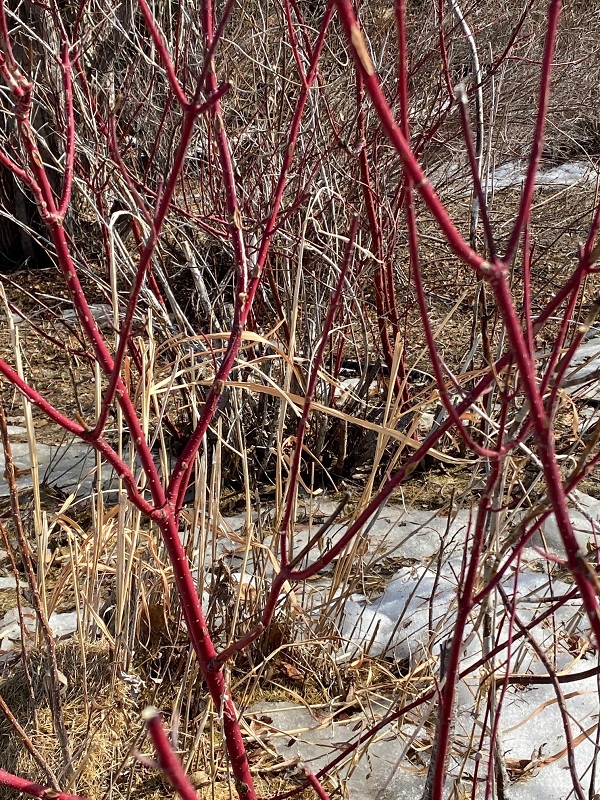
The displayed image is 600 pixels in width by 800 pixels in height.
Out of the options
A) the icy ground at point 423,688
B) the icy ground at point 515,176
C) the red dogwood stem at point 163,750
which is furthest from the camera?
the icy ground at point 515,176

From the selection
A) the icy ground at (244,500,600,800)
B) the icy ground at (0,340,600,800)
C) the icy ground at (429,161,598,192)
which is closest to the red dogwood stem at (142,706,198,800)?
the icy ground at (0,340,600,800)

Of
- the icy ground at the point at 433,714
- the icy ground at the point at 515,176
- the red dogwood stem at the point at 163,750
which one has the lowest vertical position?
the icy ground at the point at 433,714

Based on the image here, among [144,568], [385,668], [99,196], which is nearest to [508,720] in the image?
[385,668]

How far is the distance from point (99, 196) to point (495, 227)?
332 cm

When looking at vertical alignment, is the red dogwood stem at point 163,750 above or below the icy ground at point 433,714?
above

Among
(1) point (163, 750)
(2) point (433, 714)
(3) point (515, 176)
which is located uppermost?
(3) point (515, 176)

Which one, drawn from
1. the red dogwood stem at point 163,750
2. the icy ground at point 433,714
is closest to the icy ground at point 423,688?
the icy ground at point 433,714

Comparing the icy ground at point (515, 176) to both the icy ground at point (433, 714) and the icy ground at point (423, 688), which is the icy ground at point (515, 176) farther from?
the icy ground at point (433, 714)

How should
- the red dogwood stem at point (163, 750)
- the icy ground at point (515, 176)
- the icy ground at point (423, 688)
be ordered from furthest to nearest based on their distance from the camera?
the icy ground at point (515, 176) < the icy ground at point (423, 688) < the red dogwood stem at point (163, 750)

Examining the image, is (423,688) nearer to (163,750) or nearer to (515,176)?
(163,750)

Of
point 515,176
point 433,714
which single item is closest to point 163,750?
point 433,714

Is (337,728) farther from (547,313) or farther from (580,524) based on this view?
(547,313)

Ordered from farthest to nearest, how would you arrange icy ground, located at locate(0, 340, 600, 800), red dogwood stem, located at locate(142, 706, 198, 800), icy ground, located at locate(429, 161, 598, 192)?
1. icy ground, located at locate(429, 161, 598, 192)
2. icy ground, located at locate(0, 340, 600, 800)
3. red dogwood stem, located at locate(142, 706, 198, 800)

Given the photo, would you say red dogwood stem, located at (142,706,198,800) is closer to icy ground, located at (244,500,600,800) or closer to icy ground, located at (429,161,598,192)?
icy ground, located at (244,500,600,800)
